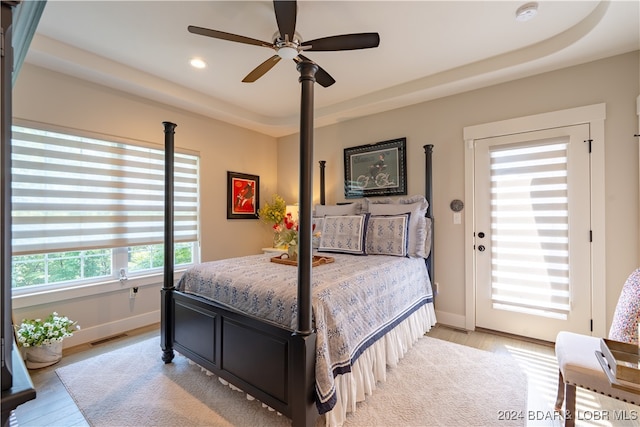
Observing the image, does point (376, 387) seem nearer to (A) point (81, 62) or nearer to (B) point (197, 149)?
(B) point (197, 149)

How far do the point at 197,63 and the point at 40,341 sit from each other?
9.44 feet

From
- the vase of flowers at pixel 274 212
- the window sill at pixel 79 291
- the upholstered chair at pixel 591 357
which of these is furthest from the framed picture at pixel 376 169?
the window sill at pixel 79 291

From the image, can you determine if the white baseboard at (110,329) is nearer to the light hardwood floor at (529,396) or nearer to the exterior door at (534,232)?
the light hardwood floor at (529,396)

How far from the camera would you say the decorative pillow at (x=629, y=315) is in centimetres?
159

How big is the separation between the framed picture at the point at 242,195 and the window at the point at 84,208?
728mm

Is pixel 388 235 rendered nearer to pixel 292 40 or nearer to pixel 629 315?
pixel 629 315

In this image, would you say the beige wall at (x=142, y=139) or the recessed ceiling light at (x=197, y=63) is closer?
the beige wall at (x=142, y=139)

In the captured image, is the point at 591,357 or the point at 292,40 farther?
the point at 292,40

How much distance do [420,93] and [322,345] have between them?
2931 mm

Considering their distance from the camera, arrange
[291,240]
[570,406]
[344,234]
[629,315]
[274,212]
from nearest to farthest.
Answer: [570,406] < [629,315] < [291,240] < [344,234] < [274,212]

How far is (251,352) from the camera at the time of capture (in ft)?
5.84

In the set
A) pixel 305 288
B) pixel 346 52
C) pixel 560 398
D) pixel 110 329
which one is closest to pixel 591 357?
pixel 560 398

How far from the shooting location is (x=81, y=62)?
8.46 ft

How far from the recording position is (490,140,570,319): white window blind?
2645 millimetres
